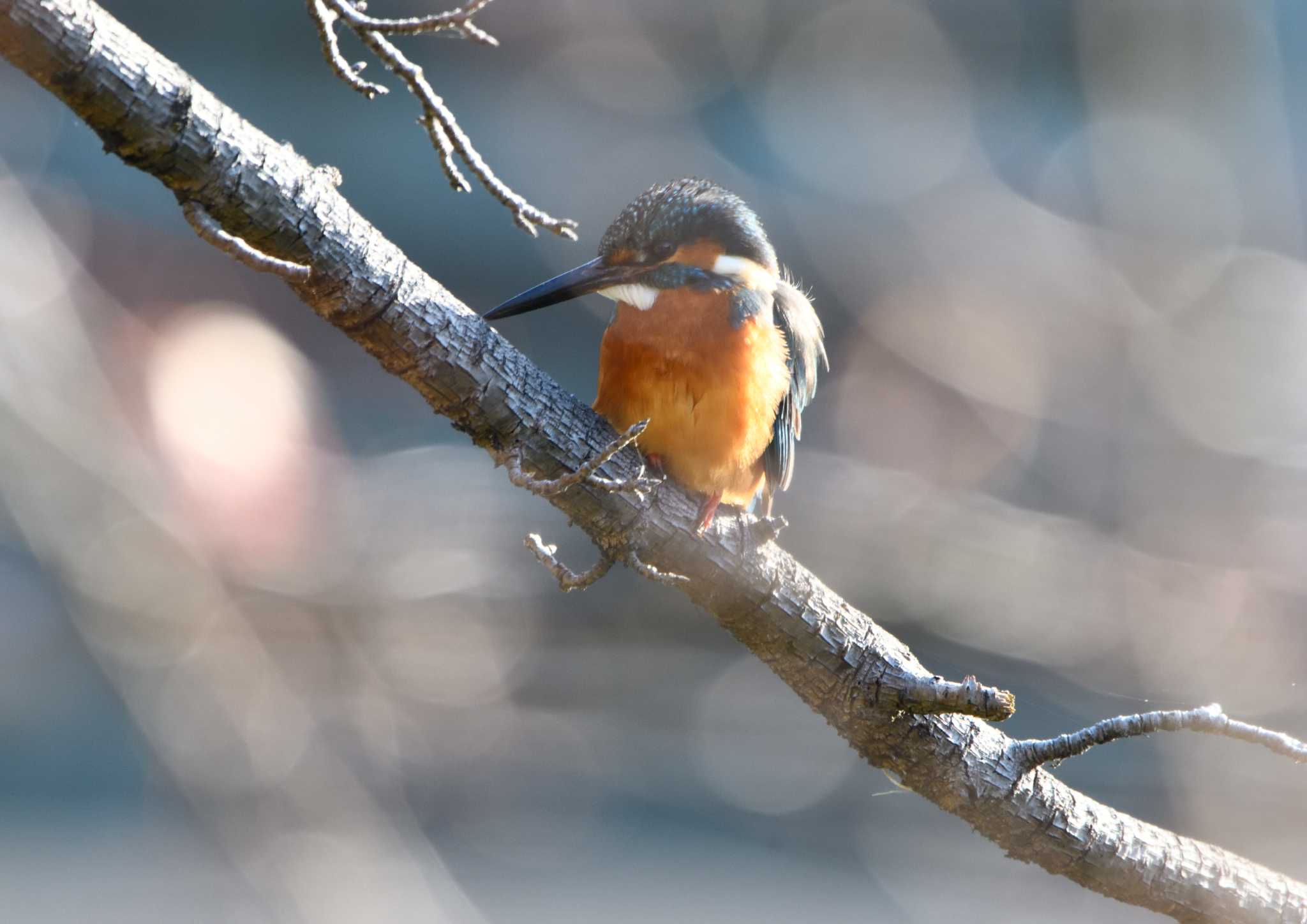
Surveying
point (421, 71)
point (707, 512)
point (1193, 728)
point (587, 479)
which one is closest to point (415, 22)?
point (421, 71)

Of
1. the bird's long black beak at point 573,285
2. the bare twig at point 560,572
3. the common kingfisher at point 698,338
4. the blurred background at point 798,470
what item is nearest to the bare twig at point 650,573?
the bare twig at point 560,572

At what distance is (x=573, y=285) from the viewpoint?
3.87 ft

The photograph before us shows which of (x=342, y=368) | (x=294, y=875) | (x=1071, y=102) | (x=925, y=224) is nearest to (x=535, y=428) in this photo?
(x=294, y=875)

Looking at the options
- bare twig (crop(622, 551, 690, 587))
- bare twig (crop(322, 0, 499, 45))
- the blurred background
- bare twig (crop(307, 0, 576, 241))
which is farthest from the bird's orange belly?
the blurred background

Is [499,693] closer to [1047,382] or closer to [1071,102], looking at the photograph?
[1047,382]

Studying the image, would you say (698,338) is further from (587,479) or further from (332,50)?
(332,50)

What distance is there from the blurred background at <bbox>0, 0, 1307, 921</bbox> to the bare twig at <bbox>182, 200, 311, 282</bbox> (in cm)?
225

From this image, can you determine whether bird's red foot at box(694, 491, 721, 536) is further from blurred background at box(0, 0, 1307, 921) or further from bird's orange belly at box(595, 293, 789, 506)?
blurred background at box(0, 0, 1307, 921)

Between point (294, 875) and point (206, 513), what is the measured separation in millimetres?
951

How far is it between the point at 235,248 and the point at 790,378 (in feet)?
2.47

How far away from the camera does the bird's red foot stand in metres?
0.97

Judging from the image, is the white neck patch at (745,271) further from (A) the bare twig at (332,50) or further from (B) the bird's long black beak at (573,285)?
(A) the bare twig at (332,50)

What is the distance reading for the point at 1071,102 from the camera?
3986mm

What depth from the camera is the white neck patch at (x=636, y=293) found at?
48.0 inches
